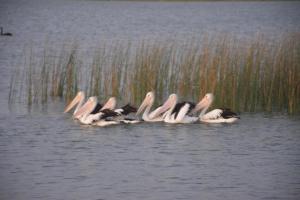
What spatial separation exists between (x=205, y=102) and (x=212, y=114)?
369 mm

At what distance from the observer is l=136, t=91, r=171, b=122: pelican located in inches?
530

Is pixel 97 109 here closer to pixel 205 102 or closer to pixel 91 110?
pixel 91 110

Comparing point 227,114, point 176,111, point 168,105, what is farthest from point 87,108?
point 227,114

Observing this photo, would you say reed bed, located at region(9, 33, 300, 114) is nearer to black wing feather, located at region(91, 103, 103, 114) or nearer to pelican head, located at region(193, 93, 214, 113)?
pelican head, located at region(193, 93, 214, 113)

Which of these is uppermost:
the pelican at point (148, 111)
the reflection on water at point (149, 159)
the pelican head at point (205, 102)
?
the pelican head at point (205, 102)

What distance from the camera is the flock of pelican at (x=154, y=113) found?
13.0m

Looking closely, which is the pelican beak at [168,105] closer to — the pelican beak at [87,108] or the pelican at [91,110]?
the pelican at [91,110]

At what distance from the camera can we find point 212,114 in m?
13.1

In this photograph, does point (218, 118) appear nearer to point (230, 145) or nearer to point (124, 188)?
point (230, 145)

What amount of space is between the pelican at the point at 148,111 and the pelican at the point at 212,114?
618 millimetres

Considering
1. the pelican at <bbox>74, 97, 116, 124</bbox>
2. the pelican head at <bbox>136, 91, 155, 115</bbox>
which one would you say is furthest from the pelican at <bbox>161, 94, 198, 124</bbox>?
the pelican at <bbox>74, 97, 116, 124</bbox>

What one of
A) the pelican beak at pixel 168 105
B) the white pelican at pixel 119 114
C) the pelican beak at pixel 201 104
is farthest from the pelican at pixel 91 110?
the pelican beak at pixel 201 104

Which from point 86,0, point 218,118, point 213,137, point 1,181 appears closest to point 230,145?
point 213,137

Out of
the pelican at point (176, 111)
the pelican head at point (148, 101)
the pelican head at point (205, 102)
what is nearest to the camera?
the pelican at point (176, 111)
